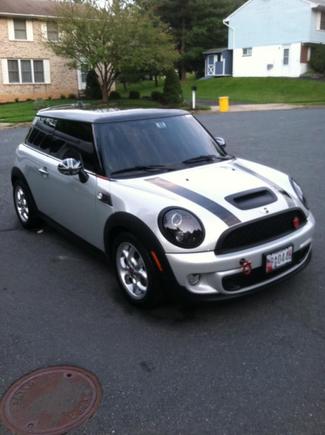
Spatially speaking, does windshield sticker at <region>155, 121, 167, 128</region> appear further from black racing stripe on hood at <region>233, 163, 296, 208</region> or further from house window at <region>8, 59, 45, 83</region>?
house window at <region>8, 59, 45, 83</region>

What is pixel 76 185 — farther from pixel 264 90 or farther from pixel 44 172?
pixel 264 90

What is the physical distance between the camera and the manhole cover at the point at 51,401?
8.66 ft

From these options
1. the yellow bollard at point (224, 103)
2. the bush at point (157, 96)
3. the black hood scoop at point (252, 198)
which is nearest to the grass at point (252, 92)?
the bush at point (157, 96)

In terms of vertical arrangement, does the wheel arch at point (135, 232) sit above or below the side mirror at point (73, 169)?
below

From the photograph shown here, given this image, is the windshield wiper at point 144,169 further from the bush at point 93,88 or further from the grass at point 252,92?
the bush at point 93,88

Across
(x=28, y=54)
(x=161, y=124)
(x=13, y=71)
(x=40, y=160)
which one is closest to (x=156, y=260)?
(x=161, y=124)

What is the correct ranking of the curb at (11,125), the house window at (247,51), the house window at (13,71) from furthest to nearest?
the house window at (247,51)
the house window at (13,71)
the curb at (11,125)

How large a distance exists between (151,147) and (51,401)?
8.08 feet

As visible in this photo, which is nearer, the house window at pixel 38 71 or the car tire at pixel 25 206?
the car tire at pixel 25 206

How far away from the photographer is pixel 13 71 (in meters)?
32.4

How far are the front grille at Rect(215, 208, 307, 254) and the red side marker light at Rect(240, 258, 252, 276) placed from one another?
0.11 meters

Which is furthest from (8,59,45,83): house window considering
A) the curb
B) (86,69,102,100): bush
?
the curb

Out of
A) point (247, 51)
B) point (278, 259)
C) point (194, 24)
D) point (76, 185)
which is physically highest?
point (194, 24)

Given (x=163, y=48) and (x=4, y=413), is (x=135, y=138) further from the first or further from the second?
(x=163, y=48)
